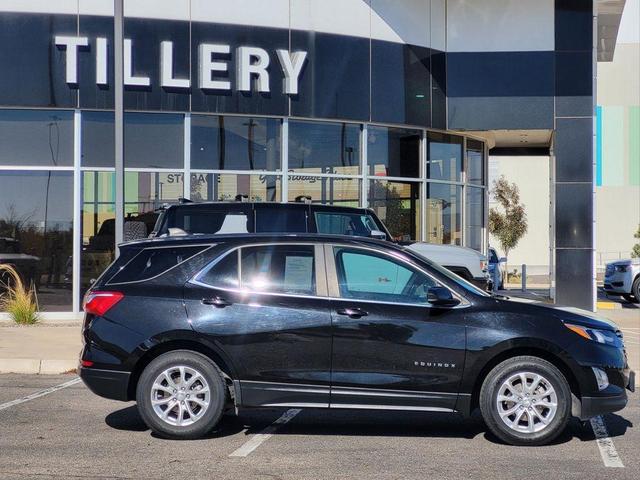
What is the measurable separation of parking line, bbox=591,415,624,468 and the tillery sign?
1021cm

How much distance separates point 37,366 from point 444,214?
33.9 ft

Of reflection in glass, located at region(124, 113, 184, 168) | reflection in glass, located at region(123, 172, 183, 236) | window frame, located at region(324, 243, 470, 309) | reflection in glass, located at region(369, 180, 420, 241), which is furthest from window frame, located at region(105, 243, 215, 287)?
reflection in glass, located at region(369, 180, 420, 241)

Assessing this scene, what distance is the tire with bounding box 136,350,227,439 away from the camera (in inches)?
293

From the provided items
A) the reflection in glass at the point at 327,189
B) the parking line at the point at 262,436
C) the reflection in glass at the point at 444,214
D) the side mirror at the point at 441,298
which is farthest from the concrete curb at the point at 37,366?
the reflection in glass at the point at 444,214

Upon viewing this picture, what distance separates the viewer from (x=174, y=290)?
759 cm

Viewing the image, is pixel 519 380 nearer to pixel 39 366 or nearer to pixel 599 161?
pixel 39 366

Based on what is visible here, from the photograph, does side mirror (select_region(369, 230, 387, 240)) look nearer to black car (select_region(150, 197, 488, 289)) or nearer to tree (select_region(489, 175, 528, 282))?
black car (select_region(150, 197, 488, 289))

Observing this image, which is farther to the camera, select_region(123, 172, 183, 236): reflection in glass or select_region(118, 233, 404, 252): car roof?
select_region(123, 172, 183, 236): reflection in glass

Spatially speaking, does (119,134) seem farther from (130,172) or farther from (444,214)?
(444,214)

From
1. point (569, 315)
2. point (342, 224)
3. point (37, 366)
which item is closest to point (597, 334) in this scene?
point (569, 315)

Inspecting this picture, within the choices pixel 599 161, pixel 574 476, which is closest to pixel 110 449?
pixel 574 476

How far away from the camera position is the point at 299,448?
23.9 ft

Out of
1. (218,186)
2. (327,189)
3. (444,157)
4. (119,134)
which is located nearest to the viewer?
(119,134)

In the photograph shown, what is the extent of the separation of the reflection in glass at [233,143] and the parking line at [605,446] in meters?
9.80
